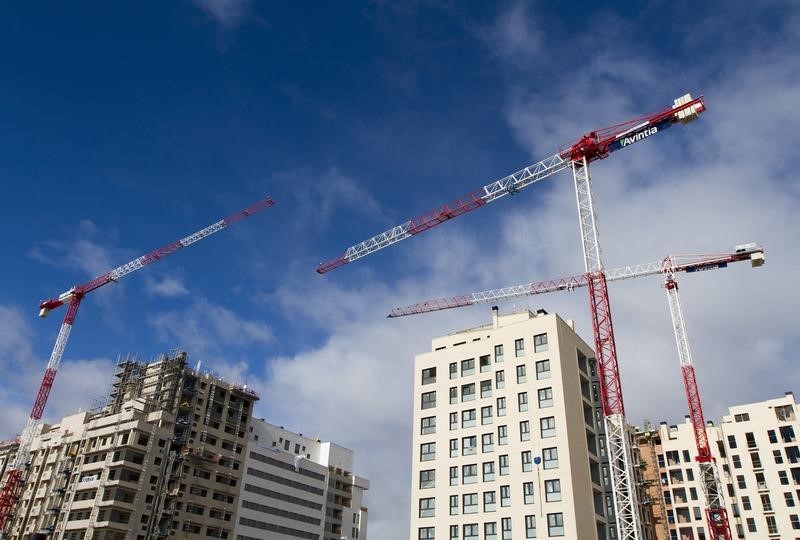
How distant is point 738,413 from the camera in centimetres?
12525

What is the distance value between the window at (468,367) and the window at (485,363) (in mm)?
1356

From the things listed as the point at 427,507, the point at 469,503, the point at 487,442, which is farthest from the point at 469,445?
the point at 427,507

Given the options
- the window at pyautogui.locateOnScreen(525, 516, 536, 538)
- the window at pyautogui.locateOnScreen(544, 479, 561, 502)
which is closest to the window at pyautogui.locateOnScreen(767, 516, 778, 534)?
the window at pyautogui.locateOnScreen(544, 479, 561, 502)

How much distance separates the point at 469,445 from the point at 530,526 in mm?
14998

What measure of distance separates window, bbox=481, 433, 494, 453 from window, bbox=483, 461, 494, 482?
1874 millimetres

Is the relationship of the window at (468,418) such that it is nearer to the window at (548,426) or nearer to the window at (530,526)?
the window at (548,426)

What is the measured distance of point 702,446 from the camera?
11656cm

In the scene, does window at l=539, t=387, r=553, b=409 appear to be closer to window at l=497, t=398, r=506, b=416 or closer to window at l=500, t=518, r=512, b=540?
window at l=497, t=398, r=506, b=416

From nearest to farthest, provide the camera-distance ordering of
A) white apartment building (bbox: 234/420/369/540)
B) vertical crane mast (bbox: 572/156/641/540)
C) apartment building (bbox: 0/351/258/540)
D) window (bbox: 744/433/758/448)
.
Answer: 1. vertical crane mast (bbox: 572/156/641/540)
2. window (bbox: 744/433/758/448)
3. apartment building (bbox: 0/351/258/540)
4. white apartment building (bbox: 234/420/369/540)

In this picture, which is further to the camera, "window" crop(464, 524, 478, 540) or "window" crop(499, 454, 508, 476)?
→ "window" crop(499, 454, 508, 476)

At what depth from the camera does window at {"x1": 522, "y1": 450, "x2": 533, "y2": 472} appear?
88438 mm

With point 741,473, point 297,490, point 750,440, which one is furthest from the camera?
point 297,490

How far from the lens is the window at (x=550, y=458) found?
86812 mm

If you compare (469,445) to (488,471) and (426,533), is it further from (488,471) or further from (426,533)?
(426,533)
